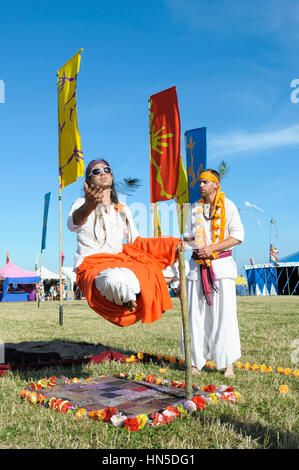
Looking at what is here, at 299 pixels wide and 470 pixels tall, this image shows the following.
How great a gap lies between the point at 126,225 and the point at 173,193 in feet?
19.2

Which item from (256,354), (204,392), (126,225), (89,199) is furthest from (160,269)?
(256,354)

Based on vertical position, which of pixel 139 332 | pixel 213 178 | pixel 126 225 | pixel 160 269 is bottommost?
pixel 139 332

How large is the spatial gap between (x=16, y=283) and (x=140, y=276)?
32750 mm

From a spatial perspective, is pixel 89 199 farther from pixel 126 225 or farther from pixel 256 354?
pixel 256 354

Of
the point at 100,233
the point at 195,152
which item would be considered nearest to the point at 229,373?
the point at 100,233

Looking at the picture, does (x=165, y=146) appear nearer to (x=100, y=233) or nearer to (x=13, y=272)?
(x=100, y=233)

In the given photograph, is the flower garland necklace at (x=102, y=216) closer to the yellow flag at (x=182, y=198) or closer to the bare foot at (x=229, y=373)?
the bare foot at (x=229, y=373)

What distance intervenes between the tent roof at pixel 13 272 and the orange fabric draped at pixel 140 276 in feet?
102

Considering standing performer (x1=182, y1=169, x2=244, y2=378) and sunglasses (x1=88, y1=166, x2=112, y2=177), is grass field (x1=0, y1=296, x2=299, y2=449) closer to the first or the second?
standing performer (x1=182, y1=169, x2=244, y2=378)

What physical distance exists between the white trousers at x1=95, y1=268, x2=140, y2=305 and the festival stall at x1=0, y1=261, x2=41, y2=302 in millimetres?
31095

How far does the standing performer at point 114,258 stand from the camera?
150 inches

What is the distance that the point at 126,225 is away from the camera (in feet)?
15.4

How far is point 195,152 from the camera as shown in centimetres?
1171

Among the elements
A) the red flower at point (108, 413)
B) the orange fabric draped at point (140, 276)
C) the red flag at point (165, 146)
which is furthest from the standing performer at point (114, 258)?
the red flag at point (165, 146)
